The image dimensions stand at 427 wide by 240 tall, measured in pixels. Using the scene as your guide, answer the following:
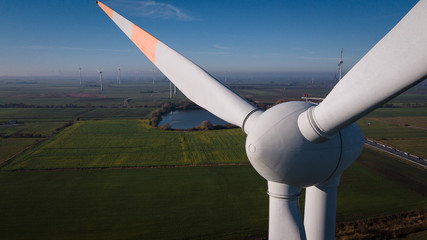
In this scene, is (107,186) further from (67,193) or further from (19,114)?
(19,114)

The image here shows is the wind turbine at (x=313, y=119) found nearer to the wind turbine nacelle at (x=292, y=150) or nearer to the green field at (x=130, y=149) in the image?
the wind turbine nacelle at (x=292, y=150)

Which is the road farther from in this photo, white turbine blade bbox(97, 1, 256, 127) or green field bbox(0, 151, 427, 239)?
white turbine blade bbox(97, 1, 256, 127)

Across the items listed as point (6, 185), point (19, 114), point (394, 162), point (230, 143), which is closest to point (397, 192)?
point (394, 162)

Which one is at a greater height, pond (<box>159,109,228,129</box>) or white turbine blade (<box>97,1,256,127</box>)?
white turbine blade (<box>97,1,256,127</box>)

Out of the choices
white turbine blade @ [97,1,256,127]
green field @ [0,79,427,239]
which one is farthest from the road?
white turbine blade @ [97,1,256,127]

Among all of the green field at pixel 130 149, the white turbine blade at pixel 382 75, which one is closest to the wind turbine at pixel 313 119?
the white turbine blade at pixel 382 75

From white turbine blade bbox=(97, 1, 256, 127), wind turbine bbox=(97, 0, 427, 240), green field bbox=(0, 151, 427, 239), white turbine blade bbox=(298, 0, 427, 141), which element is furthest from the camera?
green field bbox=(0, 151, 427, 239)

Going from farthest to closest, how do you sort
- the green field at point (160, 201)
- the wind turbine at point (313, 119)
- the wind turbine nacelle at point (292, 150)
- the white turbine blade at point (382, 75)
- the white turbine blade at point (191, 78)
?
the green field at point (160, 201) → the white turbine blade at point (191, 78) → the wind turbine nacelle at point (292, 150) → the wind turbine at point (313, 119) → the white turbine blade at point (382, 75)
